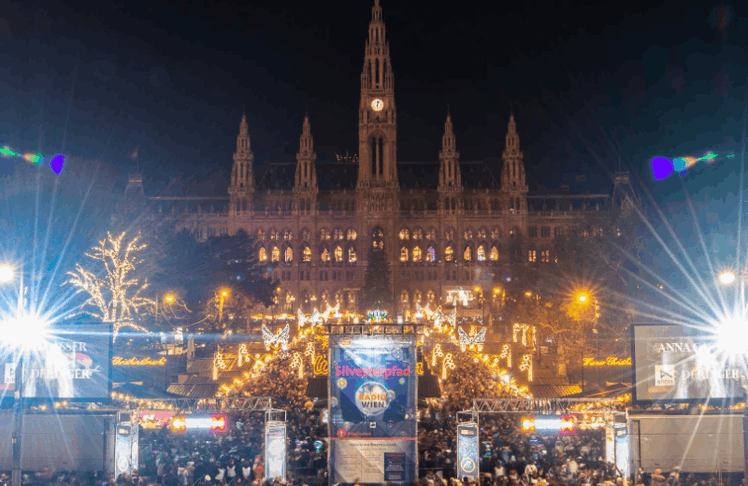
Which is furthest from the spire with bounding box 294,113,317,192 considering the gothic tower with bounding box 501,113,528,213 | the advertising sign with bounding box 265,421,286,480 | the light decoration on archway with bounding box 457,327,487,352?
the advertising sign with bounding box 265,421,286,480

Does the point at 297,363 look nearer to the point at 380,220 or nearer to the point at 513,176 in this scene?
the point at 380,220

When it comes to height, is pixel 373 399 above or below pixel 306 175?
below

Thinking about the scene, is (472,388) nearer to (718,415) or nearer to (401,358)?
(401,358)

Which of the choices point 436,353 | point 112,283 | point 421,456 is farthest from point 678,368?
point 112,283

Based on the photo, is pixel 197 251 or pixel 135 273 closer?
pixel 135 273

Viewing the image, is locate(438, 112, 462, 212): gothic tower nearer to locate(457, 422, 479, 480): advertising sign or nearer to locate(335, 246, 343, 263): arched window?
locate(335, 246, 343, 263): arched window

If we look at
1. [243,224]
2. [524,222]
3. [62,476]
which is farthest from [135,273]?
[524,222]

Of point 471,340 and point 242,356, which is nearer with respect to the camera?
point 471,340
